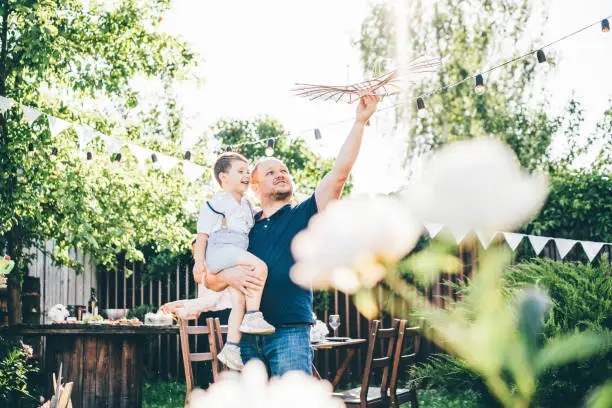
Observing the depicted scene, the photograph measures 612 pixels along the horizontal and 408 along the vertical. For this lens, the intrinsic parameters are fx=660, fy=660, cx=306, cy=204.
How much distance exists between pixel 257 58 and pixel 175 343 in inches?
155

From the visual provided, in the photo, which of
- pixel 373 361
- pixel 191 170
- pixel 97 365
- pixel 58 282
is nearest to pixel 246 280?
pixel 373 361

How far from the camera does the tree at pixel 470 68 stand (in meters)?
12.5

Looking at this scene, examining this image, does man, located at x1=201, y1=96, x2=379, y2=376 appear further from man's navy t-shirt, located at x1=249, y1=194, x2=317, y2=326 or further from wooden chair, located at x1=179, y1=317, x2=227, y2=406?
wooden chair, located at x1=179, y1=317, x2=227, y2=406

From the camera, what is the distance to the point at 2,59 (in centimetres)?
600

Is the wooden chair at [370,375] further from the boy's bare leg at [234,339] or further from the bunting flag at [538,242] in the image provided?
the bunting flag at [538,242]

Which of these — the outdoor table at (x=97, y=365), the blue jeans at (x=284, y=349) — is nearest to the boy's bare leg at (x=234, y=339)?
the blue jeans at (x=284, y=349)

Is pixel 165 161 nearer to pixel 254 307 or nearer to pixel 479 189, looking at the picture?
pixel 254 307

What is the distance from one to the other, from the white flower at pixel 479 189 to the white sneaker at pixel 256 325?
163 cm

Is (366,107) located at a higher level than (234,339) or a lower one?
higher

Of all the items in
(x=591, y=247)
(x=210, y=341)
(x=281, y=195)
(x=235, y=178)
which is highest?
(x=235, y=178)

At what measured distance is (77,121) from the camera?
21.6 feet

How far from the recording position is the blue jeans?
7.19 feet

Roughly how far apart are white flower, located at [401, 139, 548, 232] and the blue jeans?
169cm

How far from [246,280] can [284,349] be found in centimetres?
Result: 26
